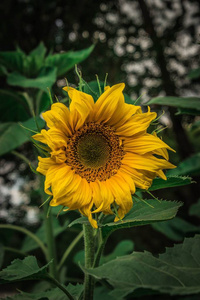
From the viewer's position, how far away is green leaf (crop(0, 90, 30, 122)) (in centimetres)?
125

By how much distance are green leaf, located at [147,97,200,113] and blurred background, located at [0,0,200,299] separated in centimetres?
152

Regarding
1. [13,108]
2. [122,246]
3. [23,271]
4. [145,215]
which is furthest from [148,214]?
[13,108]

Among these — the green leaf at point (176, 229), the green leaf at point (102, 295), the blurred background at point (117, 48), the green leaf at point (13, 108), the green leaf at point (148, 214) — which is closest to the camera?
the green leaf at point (148, 214)

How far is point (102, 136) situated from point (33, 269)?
298 mm

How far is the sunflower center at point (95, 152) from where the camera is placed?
0.68m

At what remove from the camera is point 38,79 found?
105cm

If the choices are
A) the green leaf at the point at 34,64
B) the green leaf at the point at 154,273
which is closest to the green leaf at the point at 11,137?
the green leaf at the point at 34,64

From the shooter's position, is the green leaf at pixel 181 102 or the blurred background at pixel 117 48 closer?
the green leaf at pixel 181 102

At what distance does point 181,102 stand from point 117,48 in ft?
9.79

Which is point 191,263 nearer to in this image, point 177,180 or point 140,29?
point 177,180

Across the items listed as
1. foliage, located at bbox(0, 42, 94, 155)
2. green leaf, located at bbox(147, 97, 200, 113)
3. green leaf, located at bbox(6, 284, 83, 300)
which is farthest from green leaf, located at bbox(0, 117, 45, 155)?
green leaf, located at bbox(6, 284, 83, 300)

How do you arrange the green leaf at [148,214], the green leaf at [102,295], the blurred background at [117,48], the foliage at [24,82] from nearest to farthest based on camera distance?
the green leaf at [148,214], the green leaf at [102,295], the foliage at [24,82], the blurred background at [117,48]

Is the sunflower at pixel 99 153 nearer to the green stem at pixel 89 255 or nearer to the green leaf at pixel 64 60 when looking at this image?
the green stem at pixel 89 255

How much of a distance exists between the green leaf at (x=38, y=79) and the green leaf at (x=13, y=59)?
0.03 m
